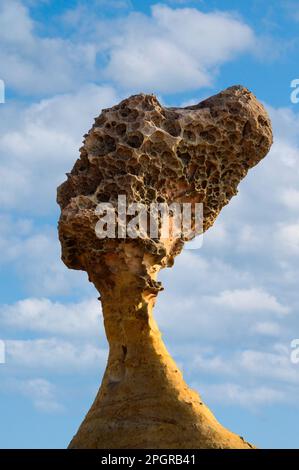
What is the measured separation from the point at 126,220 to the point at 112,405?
2998 millimetres

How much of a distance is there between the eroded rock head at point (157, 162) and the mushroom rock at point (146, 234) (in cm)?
2

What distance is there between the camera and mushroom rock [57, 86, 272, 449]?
1524 cm

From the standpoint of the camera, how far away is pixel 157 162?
1644cm

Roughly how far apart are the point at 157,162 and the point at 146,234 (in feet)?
4.16

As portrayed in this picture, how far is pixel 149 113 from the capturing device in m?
16.6

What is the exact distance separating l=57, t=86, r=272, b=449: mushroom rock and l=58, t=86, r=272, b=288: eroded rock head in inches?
0.7

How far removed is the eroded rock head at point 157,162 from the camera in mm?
16109
